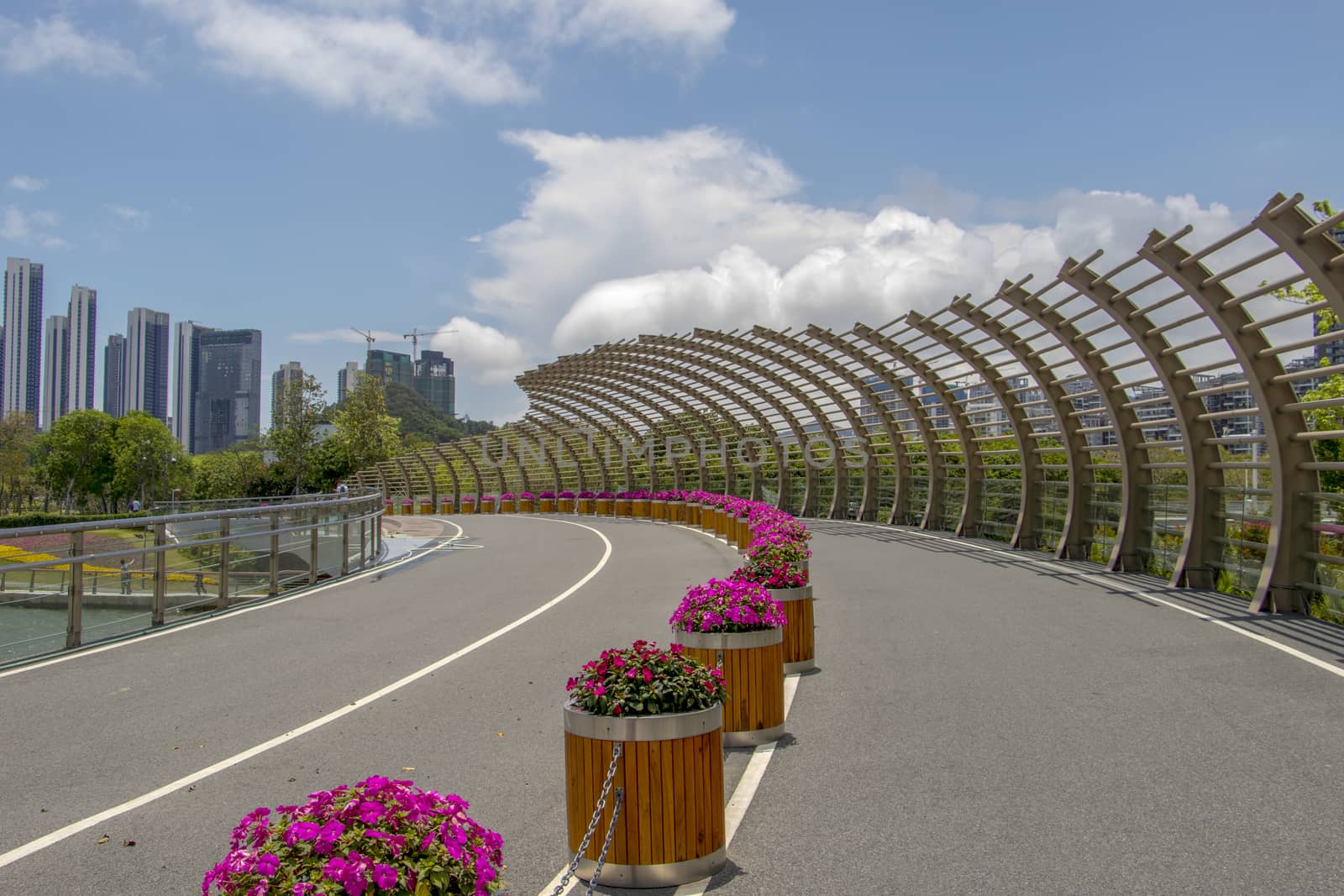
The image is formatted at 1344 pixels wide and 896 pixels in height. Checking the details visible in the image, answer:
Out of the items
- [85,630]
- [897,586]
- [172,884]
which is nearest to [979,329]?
[897,586]

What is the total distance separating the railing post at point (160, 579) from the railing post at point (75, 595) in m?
1.22

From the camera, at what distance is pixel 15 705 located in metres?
7.18

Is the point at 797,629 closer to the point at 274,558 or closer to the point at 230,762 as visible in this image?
the point at 230,762

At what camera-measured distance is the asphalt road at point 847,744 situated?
14.0ft

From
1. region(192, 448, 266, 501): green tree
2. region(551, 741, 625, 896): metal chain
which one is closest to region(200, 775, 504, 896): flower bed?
region(551, 741, 625, 896): metal chain

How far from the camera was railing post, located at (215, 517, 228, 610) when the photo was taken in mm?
12117

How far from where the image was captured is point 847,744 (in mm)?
6070

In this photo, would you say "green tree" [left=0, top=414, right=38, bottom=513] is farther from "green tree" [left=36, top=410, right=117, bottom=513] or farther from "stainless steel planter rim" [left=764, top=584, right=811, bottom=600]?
"stainless steel planter rim" [left=764, top=584, right=811, bottom=600]

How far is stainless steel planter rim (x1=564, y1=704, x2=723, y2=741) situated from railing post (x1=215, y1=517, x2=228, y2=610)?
9.30 m

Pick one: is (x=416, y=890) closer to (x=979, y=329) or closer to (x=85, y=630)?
(x=85, y=630)

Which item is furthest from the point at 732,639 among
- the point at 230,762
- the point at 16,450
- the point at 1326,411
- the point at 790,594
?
the point at 16,450

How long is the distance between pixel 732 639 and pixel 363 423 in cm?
7963

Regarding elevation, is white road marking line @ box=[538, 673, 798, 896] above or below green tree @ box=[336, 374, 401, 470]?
below

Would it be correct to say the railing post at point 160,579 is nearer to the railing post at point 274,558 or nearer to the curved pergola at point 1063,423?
the railing post at point 274,558
